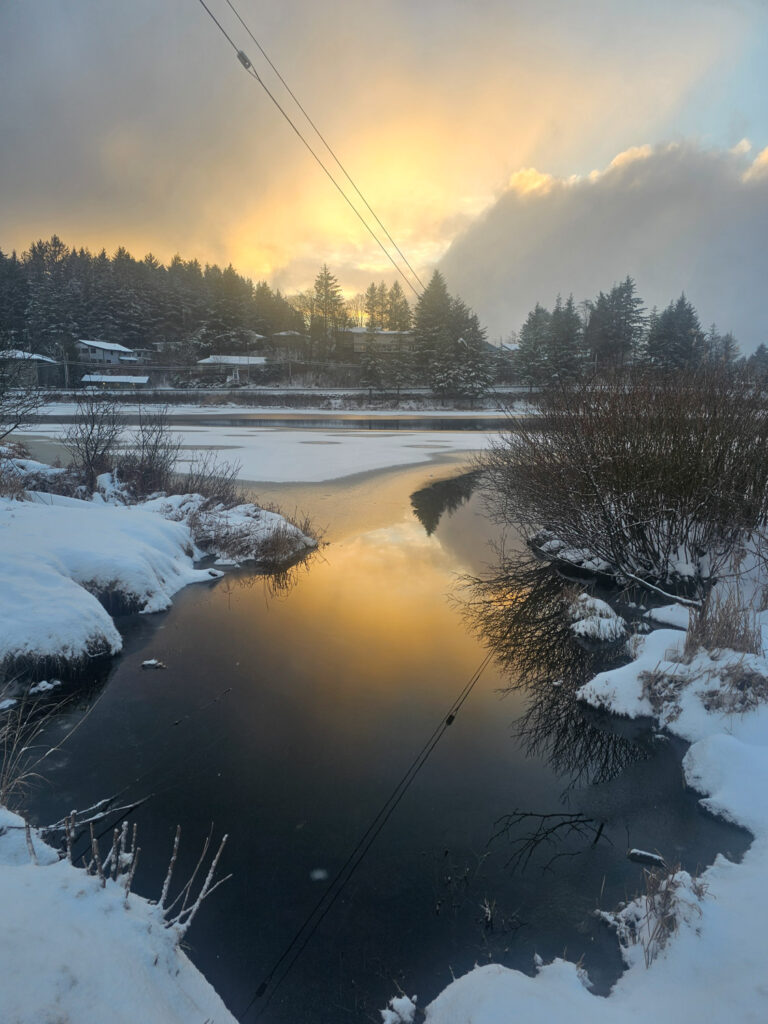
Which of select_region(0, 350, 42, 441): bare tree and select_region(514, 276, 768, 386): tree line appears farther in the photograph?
select_region(514, 276, 768, 386): tree line

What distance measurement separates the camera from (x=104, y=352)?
216 ft

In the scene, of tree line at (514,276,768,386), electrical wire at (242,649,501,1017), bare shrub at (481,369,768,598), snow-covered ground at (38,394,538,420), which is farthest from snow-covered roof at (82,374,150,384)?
electrical wire at (242,649,501,1017)

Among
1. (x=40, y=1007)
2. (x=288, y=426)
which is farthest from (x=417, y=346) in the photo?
(x=40, y=1007)

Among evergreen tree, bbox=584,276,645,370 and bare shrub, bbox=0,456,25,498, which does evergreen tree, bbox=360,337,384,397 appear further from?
bare shrub, bbox=0,456,25,498

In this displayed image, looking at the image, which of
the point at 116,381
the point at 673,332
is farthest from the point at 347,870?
the point at 116,381

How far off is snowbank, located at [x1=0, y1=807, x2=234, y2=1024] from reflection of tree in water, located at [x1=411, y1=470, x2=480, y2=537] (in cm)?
1195

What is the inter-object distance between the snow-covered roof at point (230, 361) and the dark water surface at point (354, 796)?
59234 millimetres

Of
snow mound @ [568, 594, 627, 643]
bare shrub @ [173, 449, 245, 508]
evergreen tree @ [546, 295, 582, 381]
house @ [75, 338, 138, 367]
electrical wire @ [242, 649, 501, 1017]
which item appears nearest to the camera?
electrical wire @ [242, 649, 501, 1017]

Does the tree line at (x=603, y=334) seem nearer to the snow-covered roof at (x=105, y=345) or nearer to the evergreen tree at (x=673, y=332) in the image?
the evergreen tree at (x=673, y=332)

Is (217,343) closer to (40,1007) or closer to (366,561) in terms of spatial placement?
(366,561)

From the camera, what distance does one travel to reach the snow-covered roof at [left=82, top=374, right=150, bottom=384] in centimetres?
5706

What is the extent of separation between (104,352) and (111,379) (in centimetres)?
1039

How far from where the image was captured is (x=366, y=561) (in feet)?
39.9

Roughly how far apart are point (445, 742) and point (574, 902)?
2.14 m
